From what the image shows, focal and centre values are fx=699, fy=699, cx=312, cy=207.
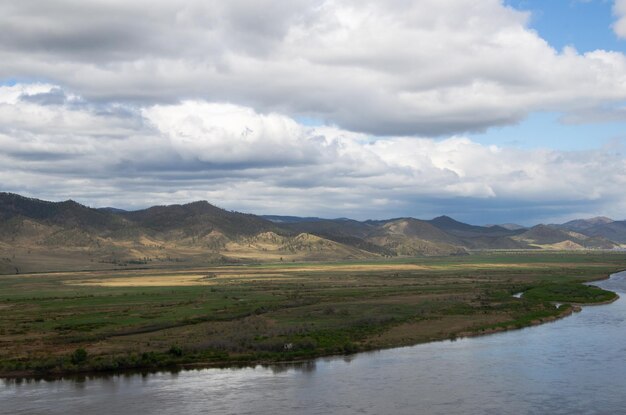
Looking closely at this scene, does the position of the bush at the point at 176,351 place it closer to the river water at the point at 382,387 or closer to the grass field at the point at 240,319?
the grass field at the point at 240,319

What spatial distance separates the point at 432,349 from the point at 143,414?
28803 mm

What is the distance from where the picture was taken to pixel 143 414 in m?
40.6

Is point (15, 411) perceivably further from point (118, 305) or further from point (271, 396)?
point (118, 305)

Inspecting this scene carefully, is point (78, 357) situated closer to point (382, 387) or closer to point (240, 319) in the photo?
point (382, 387)

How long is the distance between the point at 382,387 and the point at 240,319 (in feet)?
116

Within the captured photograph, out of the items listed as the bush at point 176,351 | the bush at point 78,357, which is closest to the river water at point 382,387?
the bush at point 78,357

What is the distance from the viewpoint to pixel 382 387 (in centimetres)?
4612

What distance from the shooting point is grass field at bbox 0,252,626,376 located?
5691cm

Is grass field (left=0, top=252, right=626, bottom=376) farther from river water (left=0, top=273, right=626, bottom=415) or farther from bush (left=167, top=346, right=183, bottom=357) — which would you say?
river water (left=0, top=273, right=626, bottom=415)

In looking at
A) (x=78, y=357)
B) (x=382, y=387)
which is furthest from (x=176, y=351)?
(x=382, y=387)

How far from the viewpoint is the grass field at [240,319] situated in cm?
5691

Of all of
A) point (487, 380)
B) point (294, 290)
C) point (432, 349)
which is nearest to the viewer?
point (487, 380)

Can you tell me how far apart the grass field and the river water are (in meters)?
4.01

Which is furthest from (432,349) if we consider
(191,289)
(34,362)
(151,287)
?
(151,287)
